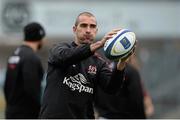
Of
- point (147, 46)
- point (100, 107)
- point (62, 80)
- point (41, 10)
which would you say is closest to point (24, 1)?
point (41, 10)

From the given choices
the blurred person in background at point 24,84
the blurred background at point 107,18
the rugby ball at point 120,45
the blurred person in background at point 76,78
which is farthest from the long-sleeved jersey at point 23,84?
the blurred background at point 107,18

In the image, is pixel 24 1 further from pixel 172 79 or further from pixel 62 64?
pixel 62 64

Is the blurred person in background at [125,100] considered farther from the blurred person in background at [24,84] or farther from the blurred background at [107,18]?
the blurred background at [107,18]

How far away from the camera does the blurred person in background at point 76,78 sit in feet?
23.8

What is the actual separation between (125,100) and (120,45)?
3103 mm

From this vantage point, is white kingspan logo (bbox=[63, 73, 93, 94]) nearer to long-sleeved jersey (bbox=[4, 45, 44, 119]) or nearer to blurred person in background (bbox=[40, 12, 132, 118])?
blurred person in background (bbox=[40, 12, 132, 118])

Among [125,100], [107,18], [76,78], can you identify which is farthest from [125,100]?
[107,18]

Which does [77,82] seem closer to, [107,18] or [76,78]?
[76,78]

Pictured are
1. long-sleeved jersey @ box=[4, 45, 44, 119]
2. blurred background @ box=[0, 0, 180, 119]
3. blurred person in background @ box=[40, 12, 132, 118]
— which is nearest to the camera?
blurred person in background @ box=[40, 12, 132, 118]

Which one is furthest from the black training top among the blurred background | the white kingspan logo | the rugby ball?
the blurred background

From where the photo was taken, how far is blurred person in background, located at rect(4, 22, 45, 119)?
32.1 ft

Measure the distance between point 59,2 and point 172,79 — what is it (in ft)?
19.6

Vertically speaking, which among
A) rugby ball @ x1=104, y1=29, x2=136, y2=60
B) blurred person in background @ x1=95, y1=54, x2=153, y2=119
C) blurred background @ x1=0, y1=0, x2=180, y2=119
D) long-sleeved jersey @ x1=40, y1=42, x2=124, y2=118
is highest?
rugby ball @ x1=104, y1=29, x2=136, y2=60

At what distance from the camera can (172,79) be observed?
75.2 feet
